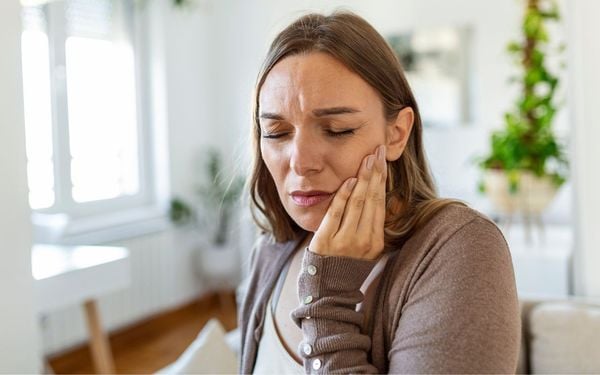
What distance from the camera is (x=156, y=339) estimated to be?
13.2ft

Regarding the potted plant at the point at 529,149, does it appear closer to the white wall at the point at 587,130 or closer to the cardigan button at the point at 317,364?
the white wall at the point at 587,130

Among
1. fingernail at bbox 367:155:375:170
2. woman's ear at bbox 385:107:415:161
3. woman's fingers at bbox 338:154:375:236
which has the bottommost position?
woman's fingers at bbox 338:154:375:236

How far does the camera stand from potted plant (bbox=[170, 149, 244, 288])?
4.45 m

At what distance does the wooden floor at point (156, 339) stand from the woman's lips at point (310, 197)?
2706 millimetres

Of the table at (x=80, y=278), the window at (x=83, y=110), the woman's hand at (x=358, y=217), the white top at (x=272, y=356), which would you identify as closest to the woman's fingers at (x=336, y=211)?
the woman's hand at (x=358, y=217)

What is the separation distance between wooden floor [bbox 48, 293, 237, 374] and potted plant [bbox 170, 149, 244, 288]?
0.23 metres

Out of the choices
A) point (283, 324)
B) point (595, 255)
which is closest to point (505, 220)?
point (595, 255)

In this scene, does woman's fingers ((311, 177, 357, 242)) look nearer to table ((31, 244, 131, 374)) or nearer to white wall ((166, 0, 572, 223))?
table ((31, 244, 131, 374))

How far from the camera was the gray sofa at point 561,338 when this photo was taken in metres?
1.53

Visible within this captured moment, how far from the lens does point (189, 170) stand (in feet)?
15.1

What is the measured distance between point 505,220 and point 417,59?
184 centimetres

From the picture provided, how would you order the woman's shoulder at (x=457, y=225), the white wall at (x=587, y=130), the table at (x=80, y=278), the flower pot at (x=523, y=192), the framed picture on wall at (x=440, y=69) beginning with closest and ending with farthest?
the woman's shoulder at (x=457, y=225) < the white wall at (x=587, y=130) < the table at (x=80, y=278) < the flower pot at (x=523, y=192) < the framed picture on wall at (x=440, y=69)

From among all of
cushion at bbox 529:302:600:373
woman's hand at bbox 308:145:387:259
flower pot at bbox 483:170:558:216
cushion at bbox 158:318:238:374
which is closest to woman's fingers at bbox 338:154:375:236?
woman's hand at bbox 308:145:387:259

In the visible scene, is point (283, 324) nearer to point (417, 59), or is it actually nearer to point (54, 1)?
point (54, 1)
